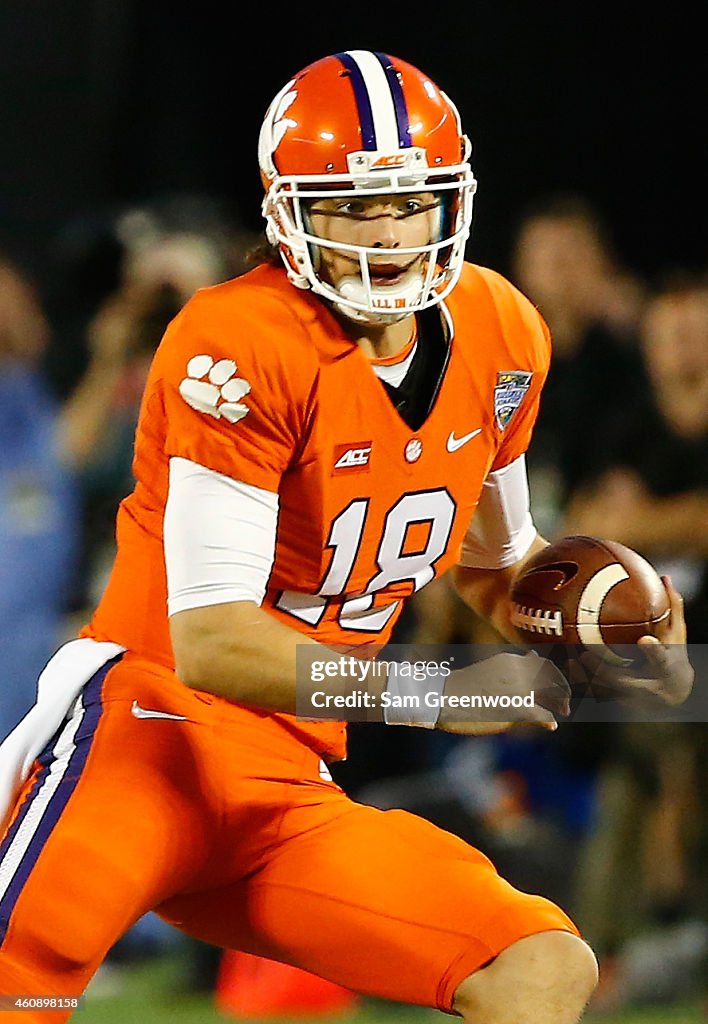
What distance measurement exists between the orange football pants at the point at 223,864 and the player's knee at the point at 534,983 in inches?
0.7

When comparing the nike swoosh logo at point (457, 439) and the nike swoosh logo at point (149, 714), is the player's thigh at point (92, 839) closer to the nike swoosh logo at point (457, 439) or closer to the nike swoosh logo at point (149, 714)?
the nike swoosh logo at point (149, 714)

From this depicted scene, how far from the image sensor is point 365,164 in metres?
2.07

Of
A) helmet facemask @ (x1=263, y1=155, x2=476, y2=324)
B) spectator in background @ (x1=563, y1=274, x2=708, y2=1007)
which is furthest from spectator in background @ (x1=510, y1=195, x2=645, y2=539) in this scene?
helmet facemask @ (x1=263, y1=155, x2=476, y2=324)

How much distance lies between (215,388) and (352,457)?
0.22 m

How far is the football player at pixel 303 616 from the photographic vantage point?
199cm

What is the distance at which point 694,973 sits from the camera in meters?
3.58

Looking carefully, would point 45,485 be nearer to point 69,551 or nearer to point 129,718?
point 69,551

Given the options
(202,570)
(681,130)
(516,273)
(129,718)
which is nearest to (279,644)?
(202,570)

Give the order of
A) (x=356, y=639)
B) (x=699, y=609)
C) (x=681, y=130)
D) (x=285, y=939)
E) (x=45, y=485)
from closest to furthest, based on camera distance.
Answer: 1. (x=285, y=939)
2. (x=356, y=639)
3. (x=699, y=609)
4. (x=45, y=485)
5. (x=681, y=130)

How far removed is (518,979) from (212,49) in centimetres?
333

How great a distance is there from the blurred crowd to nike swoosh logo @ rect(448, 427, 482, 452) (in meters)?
1.31

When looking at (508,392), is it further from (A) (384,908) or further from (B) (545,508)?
(B) (545,508)

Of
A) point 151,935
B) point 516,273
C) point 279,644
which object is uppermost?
point 279,644

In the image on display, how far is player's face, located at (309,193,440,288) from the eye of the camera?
6.80 ft
